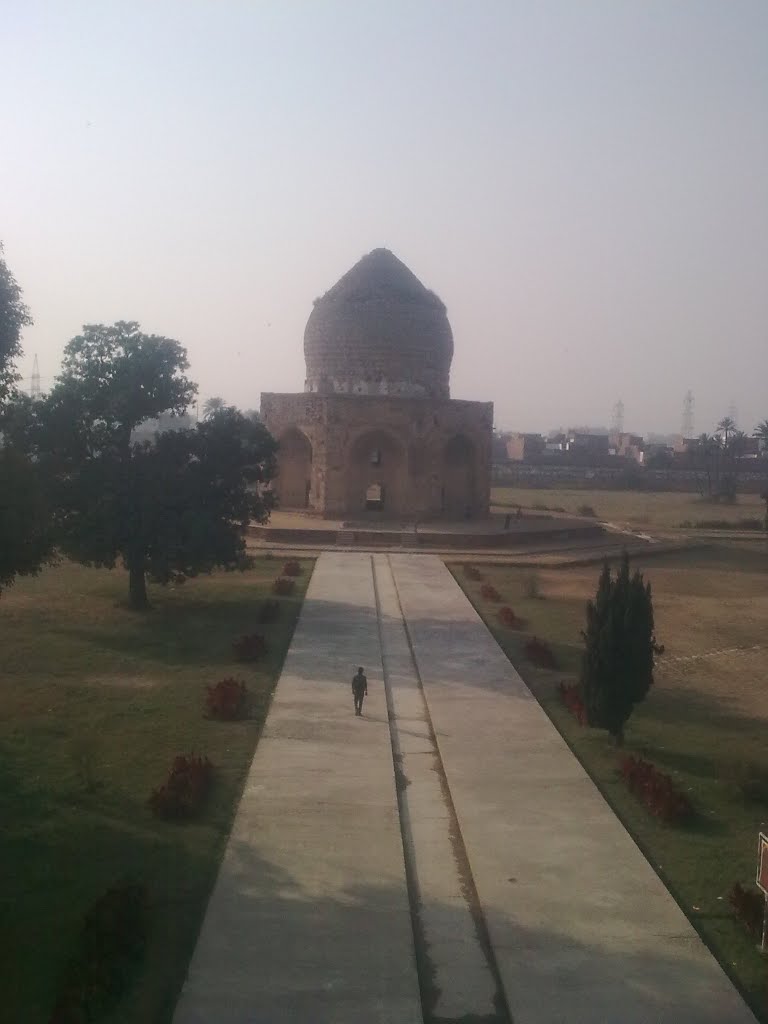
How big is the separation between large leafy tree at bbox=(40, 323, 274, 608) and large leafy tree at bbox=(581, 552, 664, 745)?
853 cm

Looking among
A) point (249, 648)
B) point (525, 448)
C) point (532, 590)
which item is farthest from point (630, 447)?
point (249, 648)

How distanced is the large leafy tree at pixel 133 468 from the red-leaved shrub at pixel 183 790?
8205 millimetres

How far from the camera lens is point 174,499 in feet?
58.3

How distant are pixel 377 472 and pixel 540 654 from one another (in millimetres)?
19122

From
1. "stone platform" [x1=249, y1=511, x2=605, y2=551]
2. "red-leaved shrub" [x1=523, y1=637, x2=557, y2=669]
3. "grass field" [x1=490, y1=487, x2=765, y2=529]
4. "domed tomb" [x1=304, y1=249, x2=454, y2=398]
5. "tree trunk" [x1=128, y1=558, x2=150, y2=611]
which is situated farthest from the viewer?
"grass field" [x1=490, y1=487, x2=765, y2=529]

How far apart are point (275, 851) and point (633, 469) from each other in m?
66.5

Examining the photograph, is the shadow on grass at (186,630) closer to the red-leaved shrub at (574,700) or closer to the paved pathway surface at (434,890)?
the paved pathway surface at (434,890)

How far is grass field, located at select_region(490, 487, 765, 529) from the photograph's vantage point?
43.6 meters

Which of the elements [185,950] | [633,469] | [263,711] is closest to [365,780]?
[263,711]

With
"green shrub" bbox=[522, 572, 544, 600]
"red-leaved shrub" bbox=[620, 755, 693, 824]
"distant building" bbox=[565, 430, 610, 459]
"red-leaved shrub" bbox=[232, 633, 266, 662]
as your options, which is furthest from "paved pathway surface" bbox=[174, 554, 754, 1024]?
"distant building" bbox=[565, 430, 610, 459]

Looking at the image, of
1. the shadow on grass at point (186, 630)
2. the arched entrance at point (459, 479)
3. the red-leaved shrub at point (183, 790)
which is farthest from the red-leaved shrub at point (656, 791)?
the arched entrance at point (459, 479)

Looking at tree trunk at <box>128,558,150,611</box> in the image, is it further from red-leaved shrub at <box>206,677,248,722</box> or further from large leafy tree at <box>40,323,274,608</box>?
red-leaved shrub at <box>206,677,248,722</box>

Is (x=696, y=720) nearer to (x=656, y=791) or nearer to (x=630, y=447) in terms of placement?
(x=656, y=791)

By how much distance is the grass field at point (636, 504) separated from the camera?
43.6m
